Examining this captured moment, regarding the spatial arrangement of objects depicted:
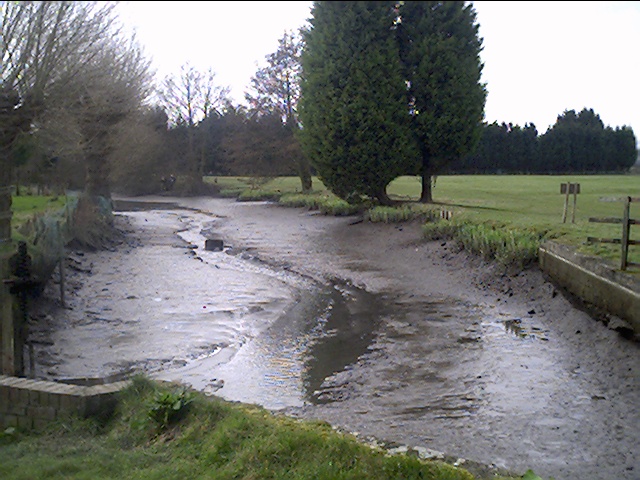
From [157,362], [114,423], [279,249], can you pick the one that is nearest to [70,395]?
[114,423]

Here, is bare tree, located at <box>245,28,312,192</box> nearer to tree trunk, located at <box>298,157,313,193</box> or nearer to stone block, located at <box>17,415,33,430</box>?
tree trunk, located at <box>298,157,313,193</box>

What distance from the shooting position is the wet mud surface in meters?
6.48

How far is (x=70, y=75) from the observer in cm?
952

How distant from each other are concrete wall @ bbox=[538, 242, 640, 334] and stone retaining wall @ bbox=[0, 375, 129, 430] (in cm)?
673

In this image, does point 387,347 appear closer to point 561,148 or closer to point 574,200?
point 561,148

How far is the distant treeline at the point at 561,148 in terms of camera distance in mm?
8836

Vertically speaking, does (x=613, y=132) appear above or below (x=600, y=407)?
above

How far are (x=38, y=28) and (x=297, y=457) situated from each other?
198 inches

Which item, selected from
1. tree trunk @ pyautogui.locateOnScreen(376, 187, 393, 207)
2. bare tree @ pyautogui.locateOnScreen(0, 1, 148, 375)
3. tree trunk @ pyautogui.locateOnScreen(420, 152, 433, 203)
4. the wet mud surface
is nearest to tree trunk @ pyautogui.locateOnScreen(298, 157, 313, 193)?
tree trunk @ pyautogui.locateOnScreen(376, 187, 393, 207)

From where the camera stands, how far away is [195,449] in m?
5.55

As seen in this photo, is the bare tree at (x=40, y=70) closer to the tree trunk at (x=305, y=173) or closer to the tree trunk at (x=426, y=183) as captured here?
the tree trunk at (x=426, y=183)

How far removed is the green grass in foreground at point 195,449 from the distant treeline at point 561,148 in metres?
4.71

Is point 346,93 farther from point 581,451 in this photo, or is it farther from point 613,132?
point 581,451

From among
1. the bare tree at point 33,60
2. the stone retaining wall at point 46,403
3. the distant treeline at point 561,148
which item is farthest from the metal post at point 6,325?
A: the distant treeline at point 561,148
